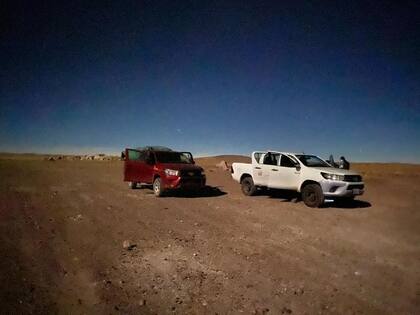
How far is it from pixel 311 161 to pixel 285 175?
1159 millimetres

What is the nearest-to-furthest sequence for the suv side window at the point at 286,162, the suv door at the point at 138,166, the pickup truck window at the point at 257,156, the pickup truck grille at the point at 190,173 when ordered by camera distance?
the suv side window at the point at 286,162 → the pickup truck grille at the point at 190,173 → the pickup truck window at the point at 257,156 → the suv door at the point at 138,166

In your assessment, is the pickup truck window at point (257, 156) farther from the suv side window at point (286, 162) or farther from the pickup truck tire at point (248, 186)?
the suv side window at point (286, 162)

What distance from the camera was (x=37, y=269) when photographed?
5.25 metres

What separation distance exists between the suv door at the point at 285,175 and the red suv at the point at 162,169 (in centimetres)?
306

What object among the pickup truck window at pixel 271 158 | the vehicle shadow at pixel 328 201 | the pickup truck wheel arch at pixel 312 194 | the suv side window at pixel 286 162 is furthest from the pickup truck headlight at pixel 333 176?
the pickup truck window at pixel 271 158

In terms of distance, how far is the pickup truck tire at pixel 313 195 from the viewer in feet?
37.5

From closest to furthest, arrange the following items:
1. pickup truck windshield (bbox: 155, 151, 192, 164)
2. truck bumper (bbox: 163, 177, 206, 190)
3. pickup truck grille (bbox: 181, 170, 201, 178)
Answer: truck bumper (bbox: 163, 177, 206, 190), pickup truck grille (bbox: 181, 170, 201, 178), pickup truck windshield (bbox: 155, 151, 192, 164)

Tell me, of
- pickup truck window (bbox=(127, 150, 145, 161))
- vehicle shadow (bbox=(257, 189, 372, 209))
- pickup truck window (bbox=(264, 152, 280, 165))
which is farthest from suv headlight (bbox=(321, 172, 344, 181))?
A: pickup truck window (bbox=(127, 150, 145, 161))

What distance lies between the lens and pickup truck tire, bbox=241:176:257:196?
46.3 ft

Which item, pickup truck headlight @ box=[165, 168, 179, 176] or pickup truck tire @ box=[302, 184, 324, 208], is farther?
pickup truck headlight @ box=[165, 168, 179, 176]

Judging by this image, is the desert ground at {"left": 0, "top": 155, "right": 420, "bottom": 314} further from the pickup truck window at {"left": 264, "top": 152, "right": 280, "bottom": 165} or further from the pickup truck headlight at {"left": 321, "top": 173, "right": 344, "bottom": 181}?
the pickup truck window at {"left": 264, "top": 152, "right": 280, "bottom": 165}

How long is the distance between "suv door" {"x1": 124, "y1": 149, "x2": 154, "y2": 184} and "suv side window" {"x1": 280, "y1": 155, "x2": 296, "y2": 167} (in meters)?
5.55

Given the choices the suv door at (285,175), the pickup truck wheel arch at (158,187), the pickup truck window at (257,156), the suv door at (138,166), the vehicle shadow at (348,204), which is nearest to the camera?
the vehicle shadow at (348,204)

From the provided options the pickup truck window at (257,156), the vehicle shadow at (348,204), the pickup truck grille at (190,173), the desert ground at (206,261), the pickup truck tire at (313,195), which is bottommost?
the desert ground at (206,261)
